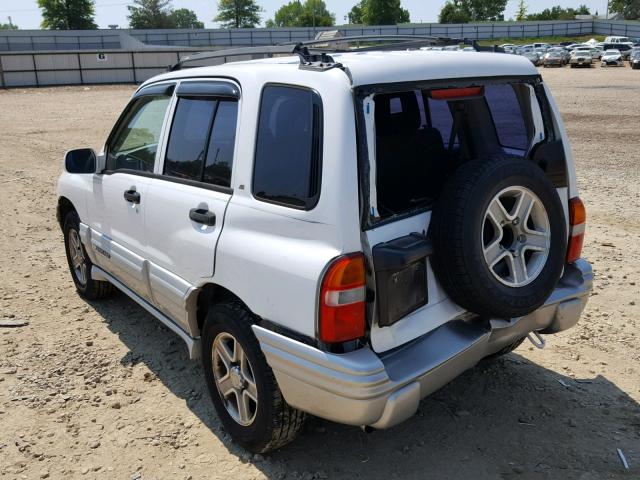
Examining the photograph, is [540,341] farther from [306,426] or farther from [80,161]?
[80,161]

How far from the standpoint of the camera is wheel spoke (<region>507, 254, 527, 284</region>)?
2.85 meters

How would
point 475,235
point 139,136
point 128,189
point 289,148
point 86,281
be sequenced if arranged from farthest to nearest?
point 86,281 < point 139,136 < point 128,189 < point 289,148 < point 475,235

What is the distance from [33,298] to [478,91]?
4.29m

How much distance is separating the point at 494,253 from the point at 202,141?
5.46ft

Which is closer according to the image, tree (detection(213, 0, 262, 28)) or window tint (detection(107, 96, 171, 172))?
window tint (detection(107, 96, 171, 172))

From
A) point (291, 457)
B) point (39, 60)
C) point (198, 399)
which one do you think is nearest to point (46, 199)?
point (198, 399)

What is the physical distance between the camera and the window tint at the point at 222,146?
3.03m

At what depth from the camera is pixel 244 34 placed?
71.2 m

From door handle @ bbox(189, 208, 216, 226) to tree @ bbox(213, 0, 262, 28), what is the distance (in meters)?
118

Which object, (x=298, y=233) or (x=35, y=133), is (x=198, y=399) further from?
(x=35, y=133)

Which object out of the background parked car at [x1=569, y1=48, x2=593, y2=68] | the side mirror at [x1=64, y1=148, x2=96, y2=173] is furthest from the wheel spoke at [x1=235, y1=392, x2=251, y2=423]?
the background parked car at [x1=569, y1=48, x2=593, y2=68]

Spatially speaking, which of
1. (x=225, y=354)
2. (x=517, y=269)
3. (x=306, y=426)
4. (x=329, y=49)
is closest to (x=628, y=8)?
(x=329, y=49)

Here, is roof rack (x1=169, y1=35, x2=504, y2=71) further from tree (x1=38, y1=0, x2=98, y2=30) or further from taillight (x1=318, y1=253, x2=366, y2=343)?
tree (x1=38, y1=0, x2=98, y2=30)

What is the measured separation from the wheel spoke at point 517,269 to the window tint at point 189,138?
1.69 m
